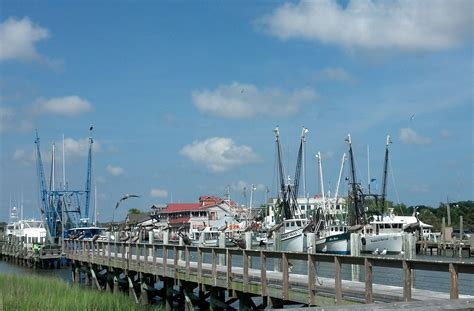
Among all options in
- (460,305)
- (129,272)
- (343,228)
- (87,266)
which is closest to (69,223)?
(343,228)

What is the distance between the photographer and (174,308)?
26.7 m

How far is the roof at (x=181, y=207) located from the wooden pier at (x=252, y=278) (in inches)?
3405

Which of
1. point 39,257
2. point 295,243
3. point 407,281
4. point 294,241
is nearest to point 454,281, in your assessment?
point 407,281

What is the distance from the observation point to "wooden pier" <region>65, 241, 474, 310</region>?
13398 millimetres

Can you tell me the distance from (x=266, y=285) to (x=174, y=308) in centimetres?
1001

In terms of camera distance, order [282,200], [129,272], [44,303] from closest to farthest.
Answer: [44,303]
[129,272]
[282,200]

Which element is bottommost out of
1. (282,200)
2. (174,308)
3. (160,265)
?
(174,308)

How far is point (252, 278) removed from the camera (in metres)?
18.8

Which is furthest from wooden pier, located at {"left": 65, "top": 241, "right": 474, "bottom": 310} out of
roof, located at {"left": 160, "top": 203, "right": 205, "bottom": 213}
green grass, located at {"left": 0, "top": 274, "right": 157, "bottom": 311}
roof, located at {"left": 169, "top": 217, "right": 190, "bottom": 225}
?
roof, located at {"left": 160, "top": 203, "right": 205, "bottom": 213}

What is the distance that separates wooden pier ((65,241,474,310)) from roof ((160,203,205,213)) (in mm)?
86477

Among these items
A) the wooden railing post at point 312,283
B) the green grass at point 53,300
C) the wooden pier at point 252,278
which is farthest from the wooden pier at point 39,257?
the wooden railing post at point 312,283

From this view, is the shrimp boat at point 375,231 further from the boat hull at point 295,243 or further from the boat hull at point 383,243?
the boat hull at point 295,243

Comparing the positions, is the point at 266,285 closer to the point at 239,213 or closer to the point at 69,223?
the point at 69,223

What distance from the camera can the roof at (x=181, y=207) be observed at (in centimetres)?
12475
